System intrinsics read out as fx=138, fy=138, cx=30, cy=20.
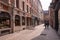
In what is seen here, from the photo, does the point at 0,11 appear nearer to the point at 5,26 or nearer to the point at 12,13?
the point at 5,26

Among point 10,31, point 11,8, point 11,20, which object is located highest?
point 11,8

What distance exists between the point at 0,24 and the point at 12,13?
Answer: 426 cm

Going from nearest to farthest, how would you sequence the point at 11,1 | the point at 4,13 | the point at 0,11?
the point at 0,11 → the point at 4,13 → the point at 11,1

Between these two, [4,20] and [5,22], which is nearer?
[4,20]

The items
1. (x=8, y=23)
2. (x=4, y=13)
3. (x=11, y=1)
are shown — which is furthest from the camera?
(x=11, y=1)

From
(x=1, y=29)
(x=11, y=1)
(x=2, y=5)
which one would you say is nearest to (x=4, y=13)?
(x=2, y=5)

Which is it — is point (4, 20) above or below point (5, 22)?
above

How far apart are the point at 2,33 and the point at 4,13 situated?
259 centimetres

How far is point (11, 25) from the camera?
20109mm

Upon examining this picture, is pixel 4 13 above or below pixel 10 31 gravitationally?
above

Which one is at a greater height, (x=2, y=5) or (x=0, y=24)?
(x=2, y=5)

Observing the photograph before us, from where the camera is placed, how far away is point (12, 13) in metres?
20.3

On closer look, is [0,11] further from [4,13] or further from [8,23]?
[8,23]

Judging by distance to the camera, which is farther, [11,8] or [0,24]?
[11,8]
